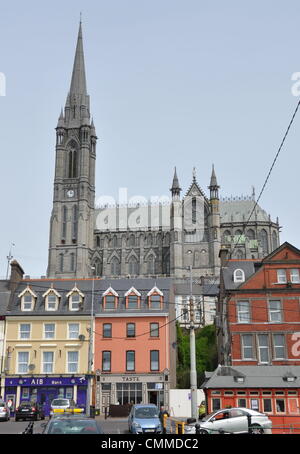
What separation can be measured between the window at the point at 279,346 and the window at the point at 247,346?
1704mm

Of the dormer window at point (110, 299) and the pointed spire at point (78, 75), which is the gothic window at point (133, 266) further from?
the dormer window at point (110, 299)

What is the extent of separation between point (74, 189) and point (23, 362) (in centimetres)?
8439

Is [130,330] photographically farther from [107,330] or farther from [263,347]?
[263,347]

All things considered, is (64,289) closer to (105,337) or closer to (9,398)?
(105,337)

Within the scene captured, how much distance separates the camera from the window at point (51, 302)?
46.9m

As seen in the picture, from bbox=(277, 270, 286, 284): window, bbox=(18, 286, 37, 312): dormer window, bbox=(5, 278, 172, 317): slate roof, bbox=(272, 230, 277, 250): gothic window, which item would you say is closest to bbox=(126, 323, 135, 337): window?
bbox=(5, 278, 172, 317): slate roof

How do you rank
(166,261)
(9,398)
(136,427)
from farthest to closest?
(166,261)
(9,398)
(136,427)

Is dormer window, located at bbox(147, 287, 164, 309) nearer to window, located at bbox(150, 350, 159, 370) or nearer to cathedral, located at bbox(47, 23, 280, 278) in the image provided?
window, located at bbox(150, 350, 159, 370)

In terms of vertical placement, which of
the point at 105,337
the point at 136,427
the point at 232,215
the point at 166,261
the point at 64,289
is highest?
the point at 232,215

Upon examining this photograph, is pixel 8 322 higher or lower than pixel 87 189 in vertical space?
lower

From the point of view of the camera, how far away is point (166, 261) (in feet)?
398

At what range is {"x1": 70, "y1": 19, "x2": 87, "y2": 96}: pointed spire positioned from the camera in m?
140

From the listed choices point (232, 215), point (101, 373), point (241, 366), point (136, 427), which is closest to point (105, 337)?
point (101, 373)

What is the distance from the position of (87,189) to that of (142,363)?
84.8 m
